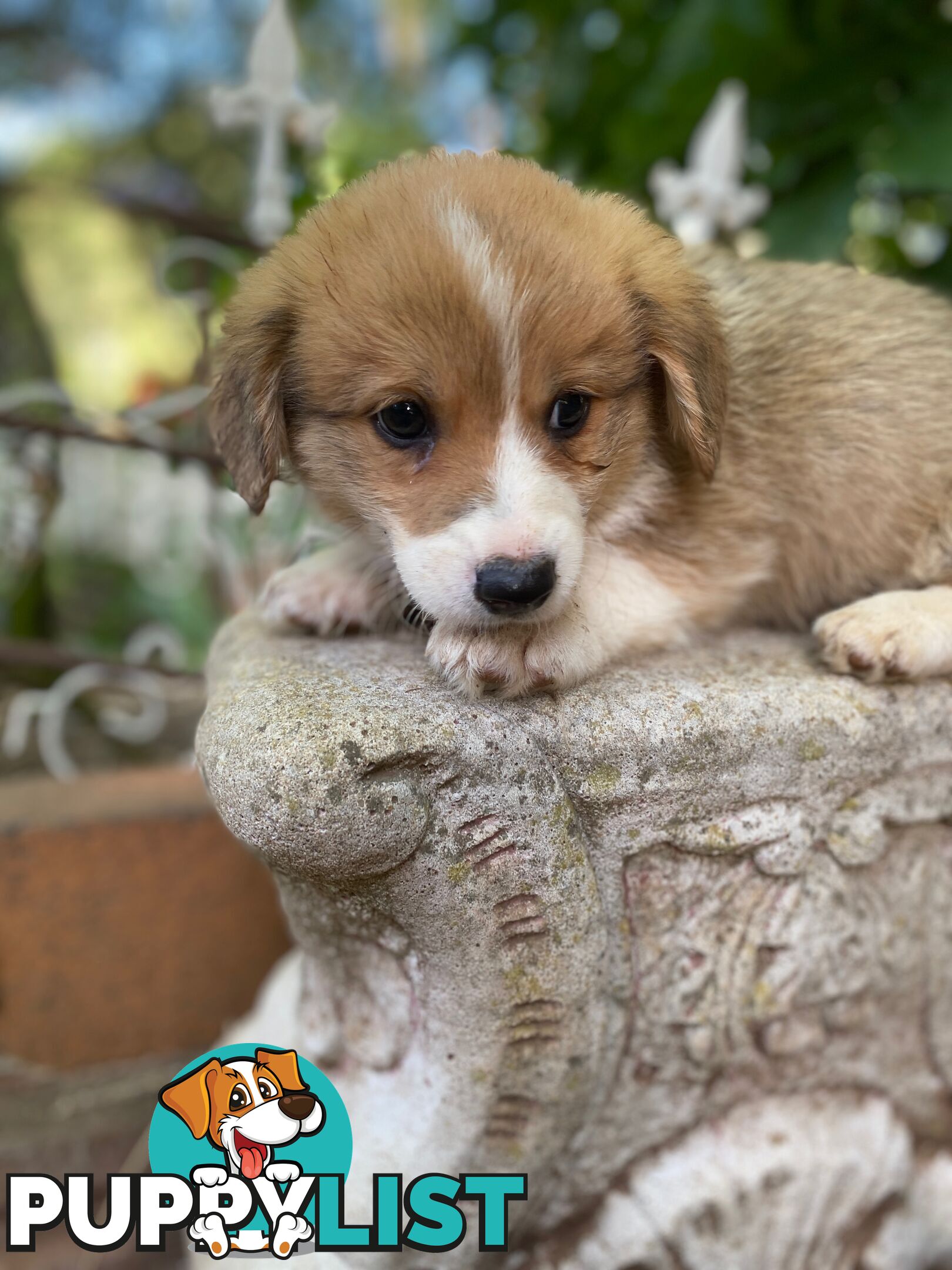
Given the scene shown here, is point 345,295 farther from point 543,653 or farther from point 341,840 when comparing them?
point 341,840

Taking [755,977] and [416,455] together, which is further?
[755,977]

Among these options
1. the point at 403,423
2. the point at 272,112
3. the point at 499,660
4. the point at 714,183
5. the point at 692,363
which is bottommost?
the point at 499,660

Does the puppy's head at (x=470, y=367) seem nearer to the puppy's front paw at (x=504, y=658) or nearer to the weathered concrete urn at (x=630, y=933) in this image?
the puppy's front paw at (x=504, y=658)

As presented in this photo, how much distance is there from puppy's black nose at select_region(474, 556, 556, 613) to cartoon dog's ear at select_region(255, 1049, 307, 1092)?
0.96 meters

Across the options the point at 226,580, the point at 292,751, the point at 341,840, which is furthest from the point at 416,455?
the point at 226,580

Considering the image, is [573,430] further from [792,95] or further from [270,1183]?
[792,95]

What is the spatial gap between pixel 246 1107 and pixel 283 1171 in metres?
0.13

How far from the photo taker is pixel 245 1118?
5.61ft

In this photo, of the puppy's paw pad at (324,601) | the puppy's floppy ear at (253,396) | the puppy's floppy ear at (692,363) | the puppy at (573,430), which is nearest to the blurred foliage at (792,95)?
the puppy at (573,430)

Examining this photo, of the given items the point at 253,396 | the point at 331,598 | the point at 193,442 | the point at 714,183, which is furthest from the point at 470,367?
the point at 714,183

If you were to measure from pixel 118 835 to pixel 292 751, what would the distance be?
1710 mm

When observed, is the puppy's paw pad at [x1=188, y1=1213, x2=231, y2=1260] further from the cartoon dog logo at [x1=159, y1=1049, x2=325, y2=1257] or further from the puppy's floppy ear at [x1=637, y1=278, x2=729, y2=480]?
the puppy's floppy ear at [x1=637, y1=278, x2=729, y2=480]

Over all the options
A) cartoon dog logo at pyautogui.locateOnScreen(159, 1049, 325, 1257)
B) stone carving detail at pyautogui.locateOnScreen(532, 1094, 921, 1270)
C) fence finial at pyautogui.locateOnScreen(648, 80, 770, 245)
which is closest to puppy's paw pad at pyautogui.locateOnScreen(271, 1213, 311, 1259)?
cartoon dog logo at pyautogui.locateOnScreen(159, 1049, 325, 1257)

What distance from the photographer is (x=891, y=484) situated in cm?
224
